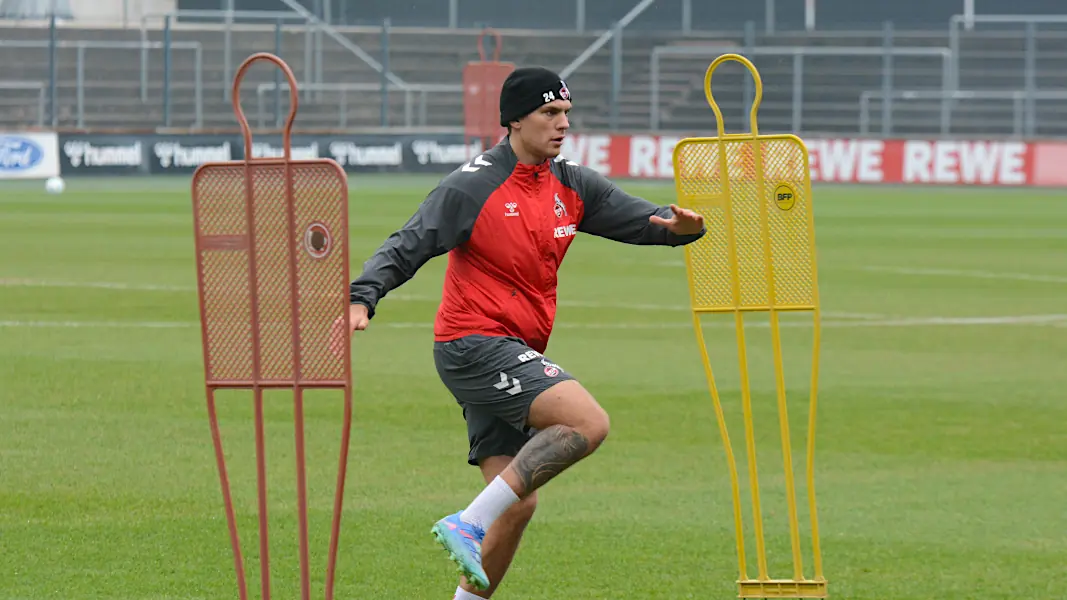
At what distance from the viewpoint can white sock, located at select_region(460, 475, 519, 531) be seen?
22.3 ft

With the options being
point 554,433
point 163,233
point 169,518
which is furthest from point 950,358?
point 163,233

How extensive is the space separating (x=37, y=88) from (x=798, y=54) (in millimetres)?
17753

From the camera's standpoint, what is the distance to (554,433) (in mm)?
6984

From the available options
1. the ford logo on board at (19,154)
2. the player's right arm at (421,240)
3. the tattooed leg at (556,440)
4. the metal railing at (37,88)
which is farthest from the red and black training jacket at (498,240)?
the metal railing at (37,88)

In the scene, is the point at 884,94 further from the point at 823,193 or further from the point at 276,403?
the point at 276,403

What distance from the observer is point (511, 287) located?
7324mm

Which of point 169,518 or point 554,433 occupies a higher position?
point 554,433

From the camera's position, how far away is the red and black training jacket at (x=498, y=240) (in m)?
7.20

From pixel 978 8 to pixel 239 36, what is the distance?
63.2 ft

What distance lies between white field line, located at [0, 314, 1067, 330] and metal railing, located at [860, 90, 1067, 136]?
2504cm

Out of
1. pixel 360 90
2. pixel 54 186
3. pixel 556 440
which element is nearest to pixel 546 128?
pixel 556 440

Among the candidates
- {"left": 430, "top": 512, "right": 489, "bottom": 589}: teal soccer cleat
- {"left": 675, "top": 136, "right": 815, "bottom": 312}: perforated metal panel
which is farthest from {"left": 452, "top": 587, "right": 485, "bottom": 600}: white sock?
{"left": 675, "top": 136, "right": 815, "bottom": 312}: perforated metal panel

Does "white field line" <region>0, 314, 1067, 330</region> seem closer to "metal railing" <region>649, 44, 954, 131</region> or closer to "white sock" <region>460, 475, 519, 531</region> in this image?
"white sock" <region>460, 475, 519, 531</region>

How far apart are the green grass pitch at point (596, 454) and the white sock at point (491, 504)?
1.23 m
